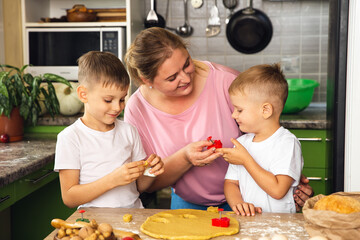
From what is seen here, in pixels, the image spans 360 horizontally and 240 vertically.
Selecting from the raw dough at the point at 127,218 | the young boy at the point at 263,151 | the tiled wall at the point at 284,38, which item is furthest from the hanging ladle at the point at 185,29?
the raw dough at the point at 127,218

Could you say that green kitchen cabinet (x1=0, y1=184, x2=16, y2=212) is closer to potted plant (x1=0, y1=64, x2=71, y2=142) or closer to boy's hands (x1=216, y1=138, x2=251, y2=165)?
potted plant (x1=0, y1=64, x2=71, y2=142)

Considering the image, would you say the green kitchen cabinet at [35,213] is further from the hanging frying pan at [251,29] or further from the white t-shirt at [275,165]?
the hanging frying pan at [251,29]

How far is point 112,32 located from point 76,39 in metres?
0.28

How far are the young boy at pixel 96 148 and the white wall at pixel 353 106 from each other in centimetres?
62

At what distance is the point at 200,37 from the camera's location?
3.55 metres

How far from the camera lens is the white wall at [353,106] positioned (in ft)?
4.26

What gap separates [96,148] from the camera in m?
1.40

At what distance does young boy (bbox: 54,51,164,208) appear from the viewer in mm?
1328

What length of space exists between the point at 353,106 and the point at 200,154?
548mm

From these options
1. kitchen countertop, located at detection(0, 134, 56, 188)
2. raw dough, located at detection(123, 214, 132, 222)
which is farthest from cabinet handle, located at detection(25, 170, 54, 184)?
raw dough, located at detection(123, 214, 132, 222)

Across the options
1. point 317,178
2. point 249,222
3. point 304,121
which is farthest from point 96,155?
point 317,178

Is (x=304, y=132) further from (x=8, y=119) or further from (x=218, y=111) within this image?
(x=8, y=119)

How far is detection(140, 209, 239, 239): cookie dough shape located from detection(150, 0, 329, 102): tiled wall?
240cm

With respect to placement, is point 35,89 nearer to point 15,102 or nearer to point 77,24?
point 15,102
